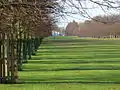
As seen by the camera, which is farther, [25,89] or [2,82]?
[2,82]

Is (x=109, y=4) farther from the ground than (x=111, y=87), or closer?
→ farther from the ground

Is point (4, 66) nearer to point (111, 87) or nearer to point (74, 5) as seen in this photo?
point (111, 87)

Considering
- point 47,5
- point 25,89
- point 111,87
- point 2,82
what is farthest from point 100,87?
point 47,5

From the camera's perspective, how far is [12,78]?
20609mm

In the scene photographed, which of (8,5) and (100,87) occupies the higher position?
(8,5)


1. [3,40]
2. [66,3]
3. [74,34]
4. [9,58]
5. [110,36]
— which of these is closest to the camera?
[66,3]

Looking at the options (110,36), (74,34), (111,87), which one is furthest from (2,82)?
(74,34)

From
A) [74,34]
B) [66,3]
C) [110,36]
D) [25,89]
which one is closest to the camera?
[66,3]

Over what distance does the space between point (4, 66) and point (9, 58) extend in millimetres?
696

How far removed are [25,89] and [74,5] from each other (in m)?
8.28

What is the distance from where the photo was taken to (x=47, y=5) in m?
8.27

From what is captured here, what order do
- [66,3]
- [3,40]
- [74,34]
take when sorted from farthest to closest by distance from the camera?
[74,34]
[3,40]
[66,3]

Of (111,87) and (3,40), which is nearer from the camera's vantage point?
(111,87)

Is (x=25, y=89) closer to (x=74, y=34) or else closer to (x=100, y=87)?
(x=100, y=87)
